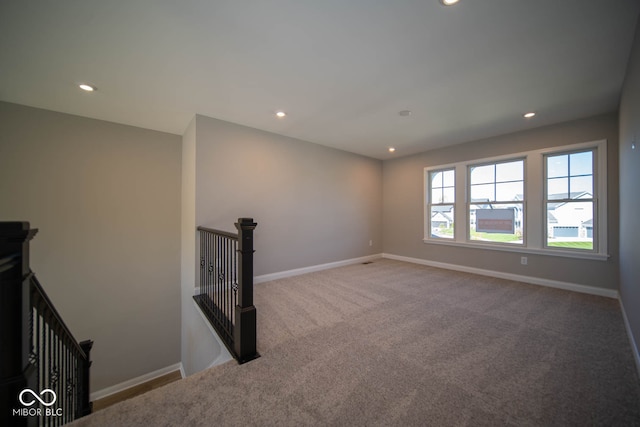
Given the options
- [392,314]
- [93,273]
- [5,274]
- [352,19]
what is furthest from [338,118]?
[93,273]

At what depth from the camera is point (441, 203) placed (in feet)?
16.0

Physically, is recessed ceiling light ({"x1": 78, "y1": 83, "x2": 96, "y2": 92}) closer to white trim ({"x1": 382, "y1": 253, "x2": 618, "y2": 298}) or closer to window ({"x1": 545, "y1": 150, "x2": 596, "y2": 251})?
white trim ({"x1": 382, "y1": 253, "x2": 618, "y2": 298})

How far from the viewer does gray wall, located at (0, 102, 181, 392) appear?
116 inches

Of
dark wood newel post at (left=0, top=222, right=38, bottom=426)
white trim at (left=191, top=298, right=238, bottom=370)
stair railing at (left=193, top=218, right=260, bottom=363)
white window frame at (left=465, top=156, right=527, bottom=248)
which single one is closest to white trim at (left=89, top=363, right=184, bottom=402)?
white trim at (left=191, top=298, right=238, bottom=370)

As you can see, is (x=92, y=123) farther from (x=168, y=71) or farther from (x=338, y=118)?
(x=338, y=118)

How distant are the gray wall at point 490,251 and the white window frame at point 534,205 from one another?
0.07 meters

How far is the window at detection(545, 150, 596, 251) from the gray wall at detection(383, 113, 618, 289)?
0.20 m

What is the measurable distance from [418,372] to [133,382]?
4.21 metres

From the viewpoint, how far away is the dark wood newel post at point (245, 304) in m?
1.89

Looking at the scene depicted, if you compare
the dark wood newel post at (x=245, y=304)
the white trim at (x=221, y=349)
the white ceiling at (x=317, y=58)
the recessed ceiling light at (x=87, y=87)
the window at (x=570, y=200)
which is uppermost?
the white ceiling at (x=317, y=58)

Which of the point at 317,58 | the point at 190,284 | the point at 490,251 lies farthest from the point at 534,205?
the point at 190,284

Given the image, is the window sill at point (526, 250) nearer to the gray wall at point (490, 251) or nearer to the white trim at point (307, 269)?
the gray wall at point (490, 251)

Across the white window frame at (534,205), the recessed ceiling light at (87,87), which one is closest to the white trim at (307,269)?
the white window frame at (534,205)

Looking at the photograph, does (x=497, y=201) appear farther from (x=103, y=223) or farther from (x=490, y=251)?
(x=103, y=223)
